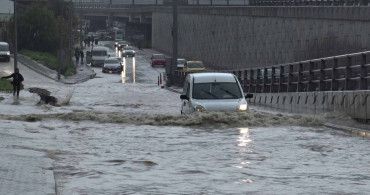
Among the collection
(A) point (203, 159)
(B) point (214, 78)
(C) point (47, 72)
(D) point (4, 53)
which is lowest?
(C) point (47, 72)

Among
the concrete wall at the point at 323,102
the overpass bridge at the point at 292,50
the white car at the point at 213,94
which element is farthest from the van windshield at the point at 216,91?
the overpass bridge at the point at 292,50

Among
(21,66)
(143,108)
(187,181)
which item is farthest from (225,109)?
(21,66)

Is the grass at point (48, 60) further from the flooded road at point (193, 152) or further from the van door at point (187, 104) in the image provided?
the van door at point (187, 104)

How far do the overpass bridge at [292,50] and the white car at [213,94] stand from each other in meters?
3.35

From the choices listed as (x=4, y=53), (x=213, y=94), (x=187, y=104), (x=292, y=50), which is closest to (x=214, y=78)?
(x=213, y=94)

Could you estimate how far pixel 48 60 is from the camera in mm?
97875

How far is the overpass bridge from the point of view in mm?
30703

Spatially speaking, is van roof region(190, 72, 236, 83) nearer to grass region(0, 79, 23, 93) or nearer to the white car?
the white car

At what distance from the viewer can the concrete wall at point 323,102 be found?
1057 inches

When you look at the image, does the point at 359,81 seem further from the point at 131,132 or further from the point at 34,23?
the point at 34,23

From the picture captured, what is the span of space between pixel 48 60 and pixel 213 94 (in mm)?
72125

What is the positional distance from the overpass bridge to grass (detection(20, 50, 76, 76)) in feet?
45.9

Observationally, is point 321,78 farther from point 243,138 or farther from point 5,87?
point 5,87

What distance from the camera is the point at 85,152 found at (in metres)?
20.2
